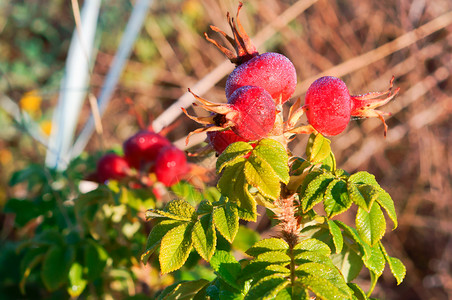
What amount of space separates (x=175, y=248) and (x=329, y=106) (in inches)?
12.6

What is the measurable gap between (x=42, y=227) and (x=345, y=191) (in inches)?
43.1

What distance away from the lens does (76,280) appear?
40.6 inches

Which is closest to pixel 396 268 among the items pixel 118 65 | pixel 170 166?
pixel 170 166

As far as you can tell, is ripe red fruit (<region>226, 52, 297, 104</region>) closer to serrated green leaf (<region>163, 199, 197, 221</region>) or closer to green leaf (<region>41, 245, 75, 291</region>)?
serrated green leaf (<region>163, 199, 197, 221</region>)

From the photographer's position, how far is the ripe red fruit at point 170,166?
1.07m

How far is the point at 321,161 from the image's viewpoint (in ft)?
2.33

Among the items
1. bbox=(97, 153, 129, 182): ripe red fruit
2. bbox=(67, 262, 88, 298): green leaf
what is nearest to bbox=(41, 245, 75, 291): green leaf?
bbox=(67, 262, 88, 298): green leaf


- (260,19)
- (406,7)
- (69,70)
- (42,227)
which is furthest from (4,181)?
(406,7)

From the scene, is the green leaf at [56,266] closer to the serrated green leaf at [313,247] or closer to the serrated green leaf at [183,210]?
the serrated green leaf at [183,210]

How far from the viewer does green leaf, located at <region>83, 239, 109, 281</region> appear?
0.99 meters

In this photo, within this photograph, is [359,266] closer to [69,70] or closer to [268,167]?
[268,167]

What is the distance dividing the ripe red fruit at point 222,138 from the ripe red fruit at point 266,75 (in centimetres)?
7

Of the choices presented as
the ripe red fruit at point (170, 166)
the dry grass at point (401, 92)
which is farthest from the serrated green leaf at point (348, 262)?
the dry grass at point (401, 92)

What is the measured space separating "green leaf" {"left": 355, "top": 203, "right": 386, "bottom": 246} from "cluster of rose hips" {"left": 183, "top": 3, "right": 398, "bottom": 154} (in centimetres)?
15
